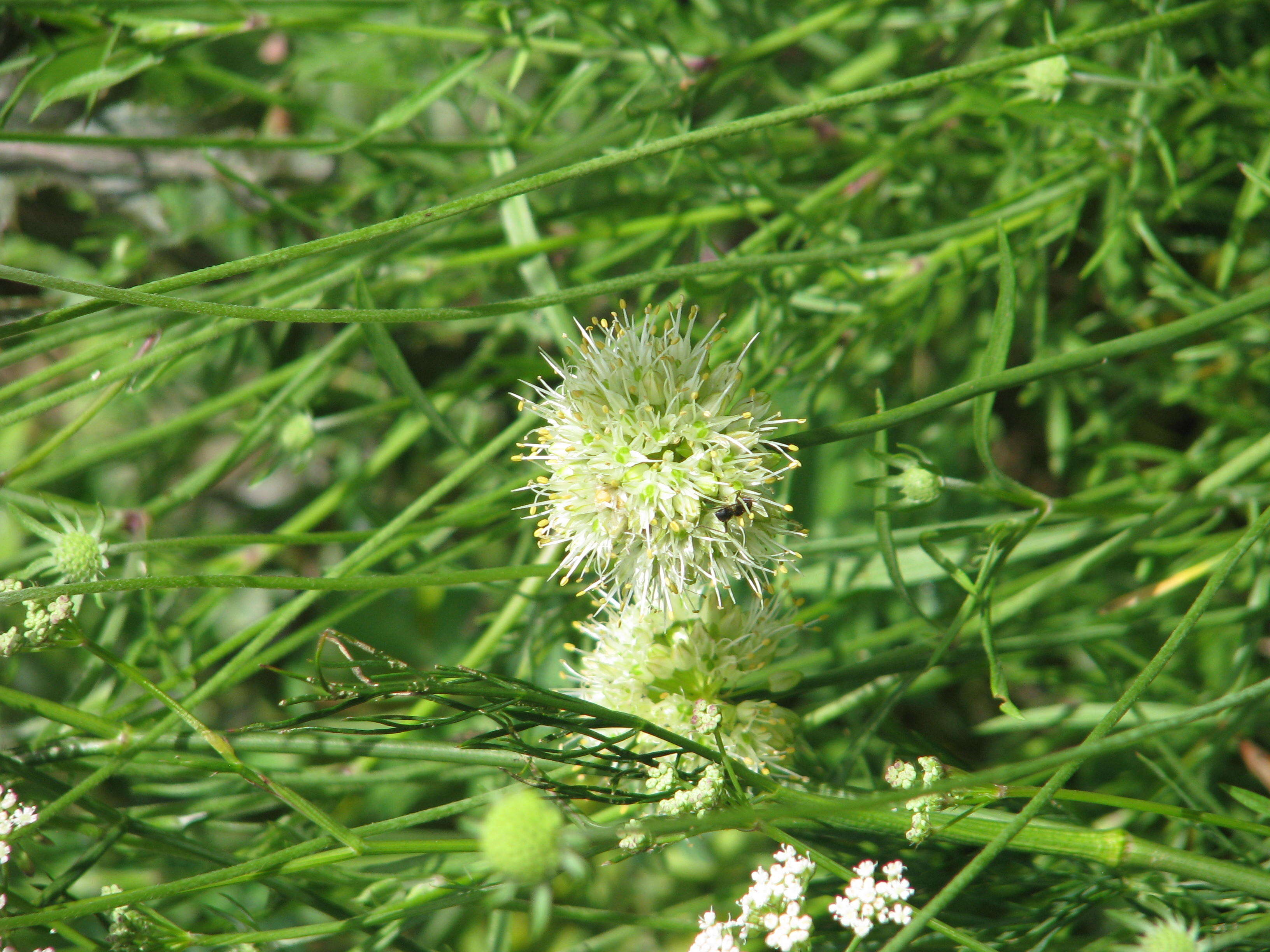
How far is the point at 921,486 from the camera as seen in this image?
1.40 m

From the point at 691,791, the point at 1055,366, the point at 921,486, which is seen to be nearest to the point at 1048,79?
the point at 1055,366

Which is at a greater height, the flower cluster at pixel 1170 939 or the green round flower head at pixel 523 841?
the green round flower head at pixel 523 841

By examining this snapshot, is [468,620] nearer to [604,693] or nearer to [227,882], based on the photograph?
[604,693]

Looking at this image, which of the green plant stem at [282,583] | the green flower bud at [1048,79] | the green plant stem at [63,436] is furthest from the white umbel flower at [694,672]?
the green flower bud at [1048,79]

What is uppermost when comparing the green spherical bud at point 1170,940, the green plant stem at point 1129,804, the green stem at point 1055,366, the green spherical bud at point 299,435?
the green spherical bud at point 299,435

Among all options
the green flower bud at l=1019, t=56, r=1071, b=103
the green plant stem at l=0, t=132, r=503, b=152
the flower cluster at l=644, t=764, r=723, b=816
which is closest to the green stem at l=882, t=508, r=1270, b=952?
the flower cluster at l=644, t=764, r=723, b=816

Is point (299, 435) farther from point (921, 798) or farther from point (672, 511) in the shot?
point (921, 798)

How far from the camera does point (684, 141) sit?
1305 millimetres

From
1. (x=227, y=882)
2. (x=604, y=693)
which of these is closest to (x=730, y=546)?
(x=604, y=693)

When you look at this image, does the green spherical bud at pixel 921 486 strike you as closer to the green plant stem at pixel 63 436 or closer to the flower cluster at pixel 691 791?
the flower cluster at pixel 691 791

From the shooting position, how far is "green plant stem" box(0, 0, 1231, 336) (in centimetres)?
125

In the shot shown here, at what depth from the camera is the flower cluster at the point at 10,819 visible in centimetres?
136

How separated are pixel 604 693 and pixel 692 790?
1.12ft

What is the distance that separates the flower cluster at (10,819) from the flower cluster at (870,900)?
1.22 meters
